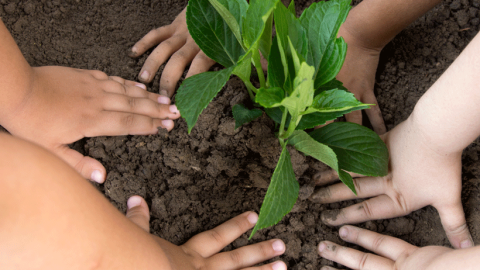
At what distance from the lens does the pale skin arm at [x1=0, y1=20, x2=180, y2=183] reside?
0.92 meters

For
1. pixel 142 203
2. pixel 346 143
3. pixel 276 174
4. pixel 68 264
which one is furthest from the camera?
pixel 142 203

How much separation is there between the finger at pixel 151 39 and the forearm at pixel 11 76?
391mm

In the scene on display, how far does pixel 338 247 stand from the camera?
3.52ft

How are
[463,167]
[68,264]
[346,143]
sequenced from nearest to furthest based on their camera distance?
[68,264]
[346,143]
[463,167]

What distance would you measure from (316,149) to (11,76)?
2.81 feet

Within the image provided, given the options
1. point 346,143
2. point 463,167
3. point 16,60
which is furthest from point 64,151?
point 463,167

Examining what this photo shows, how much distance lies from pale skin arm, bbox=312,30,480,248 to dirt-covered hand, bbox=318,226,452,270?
6cm

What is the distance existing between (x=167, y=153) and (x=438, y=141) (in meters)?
0.80

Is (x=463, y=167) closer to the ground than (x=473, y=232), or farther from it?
farther from it

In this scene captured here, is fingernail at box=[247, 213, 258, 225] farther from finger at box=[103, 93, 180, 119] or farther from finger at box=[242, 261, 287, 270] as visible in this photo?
finger at box=[103, 93, 180, 119]

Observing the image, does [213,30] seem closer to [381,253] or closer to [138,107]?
[138,107]

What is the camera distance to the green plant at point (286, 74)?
649mm

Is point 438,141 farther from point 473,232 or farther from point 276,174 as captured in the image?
point 276,174

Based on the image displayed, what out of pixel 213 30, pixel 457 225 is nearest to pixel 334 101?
pixel 213 30
